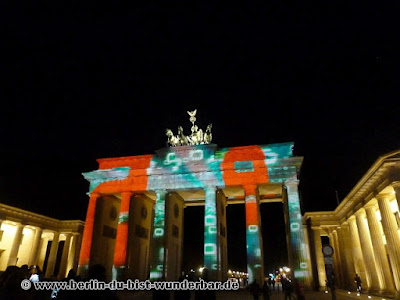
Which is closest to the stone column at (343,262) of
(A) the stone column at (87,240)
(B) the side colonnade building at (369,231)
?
(B) the side colonnade building at (369,231)

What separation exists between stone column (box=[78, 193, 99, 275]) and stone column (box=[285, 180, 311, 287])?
18885 mm

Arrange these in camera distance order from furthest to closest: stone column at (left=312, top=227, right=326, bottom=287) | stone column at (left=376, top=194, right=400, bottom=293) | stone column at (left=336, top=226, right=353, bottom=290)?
stone column at (left=312, top=227, right=326, bottom=287)
stone column at (left=336, top=226, right=353, bottom=290)
stone column at (left=376, top=194, right=400, bottom=293)

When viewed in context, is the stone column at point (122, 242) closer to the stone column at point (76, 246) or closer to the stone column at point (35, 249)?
the stone column at point (76, 246)

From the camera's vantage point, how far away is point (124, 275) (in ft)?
88.9

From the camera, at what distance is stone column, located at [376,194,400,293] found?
66.0 ft

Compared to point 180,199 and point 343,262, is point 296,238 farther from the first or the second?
point 343,262

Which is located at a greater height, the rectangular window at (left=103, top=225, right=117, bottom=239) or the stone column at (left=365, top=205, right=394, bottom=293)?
the rectangular window at (left=103, top=225, right=117, bottom=239)

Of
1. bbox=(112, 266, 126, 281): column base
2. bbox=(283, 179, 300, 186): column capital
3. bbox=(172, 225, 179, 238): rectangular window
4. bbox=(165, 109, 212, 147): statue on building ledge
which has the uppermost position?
bbox=(165, 109, 212, 147): statue on building ledge

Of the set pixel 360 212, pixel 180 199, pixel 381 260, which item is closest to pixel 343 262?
pixel 360 212

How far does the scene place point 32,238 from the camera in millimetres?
38469

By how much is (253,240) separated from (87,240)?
633 inches

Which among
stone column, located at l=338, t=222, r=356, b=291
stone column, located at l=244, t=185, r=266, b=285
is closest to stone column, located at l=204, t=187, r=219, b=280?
stone column, located at l=244, t=185, r=266, b=285

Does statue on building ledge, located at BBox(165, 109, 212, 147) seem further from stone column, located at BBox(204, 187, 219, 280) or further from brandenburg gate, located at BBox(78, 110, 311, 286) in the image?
stone column, located at BBox(204, 187, 219, 280)

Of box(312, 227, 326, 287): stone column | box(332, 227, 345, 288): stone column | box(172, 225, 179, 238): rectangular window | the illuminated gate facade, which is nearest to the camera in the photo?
the illuminated gate facade
